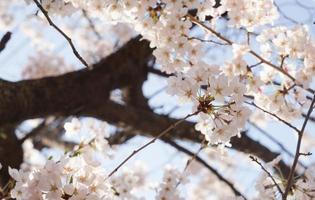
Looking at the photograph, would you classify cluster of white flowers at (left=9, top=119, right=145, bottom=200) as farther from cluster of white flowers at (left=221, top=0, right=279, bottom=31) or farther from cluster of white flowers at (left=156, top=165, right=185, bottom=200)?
cluster of white flowers at (left=221, top=0, right=279, bottom=31)

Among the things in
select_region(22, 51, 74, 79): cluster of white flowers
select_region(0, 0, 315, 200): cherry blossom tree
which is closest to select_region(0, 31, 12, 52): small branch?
select_region(0, 0, 315, 200): cherry blossom tree

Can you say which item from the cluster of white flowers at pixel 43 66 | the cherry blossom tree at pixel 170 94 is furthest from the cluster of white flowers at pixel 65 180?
the cluster of white flowers at pixel 43 66

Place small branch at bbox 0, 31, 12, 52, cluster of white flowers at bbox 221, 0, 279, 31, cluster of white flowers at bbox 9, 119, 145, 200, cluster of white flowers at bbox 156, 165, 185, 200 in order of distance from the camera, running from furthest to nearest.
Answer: cluster of white flowers at bbox 156, 165, 185, 200, cluster of white flowers at bbox 221, 0, 279, 31, small branch at bbox 0, 31, 12, 52, cluster of white flowers at bbox 9, 119, 145, 200

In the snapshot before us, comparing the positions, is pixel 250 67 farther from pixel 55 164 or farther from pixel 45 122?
pixel 45 122

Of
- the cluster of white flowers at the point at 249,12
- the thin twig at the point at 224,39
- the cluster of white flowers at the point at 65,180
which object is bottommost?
the cluster of white flowers at the point at 65,180

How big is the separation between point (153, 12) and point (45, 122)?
6.41ft

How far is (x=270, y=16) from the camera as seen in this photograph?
8.34ft

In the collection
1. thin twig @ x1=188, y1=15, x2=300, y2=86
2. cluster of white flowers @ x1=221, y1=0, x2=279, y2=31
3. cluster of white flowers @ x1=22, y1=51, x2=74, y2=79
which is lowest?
thin twig @ x1=188, y1=15, x2=300, y2=86

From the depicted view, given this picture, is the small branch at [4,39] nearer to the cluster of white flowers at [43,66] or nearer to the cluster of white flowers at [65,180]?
the cluster of white flowers at [65,180]

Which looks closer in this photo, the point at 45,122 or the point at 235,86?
the point at 235,86

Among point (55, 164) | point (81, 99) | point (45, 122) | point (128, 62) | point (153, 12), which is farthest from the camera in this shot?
point (45, 122)

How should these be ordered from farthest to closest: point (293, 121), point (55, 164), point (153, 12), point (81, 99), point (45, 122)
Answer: point (45, 122)
point (81, 99)
point (293, 121)
point (153, 12)
point (55, 164)

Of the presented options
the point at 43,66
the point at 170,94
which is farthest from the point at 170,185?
the point at 43,66

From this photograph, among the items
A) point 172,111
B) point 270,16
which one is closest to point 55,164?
point 270,16
